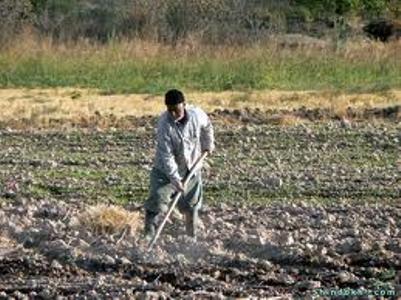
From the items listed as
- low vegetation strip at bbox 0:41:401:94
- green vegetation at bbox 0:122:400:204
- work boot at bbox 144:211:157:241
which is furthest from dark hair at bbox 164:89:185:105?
low vegetation strip at bbox 0:41:401:94

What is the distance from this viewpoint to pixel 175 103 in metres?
10.2

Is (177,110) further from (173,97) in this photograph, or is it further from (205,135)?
(205,135)

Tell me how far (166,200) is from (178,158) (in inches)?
14.5

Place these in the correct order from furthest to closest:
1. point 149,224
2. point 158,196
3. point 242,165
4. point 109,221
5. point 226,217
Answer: point 242,165 < point 226,217 < point 109,221 < point 149,224 < point 158,196

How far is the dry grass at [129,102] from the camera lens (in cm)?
2286

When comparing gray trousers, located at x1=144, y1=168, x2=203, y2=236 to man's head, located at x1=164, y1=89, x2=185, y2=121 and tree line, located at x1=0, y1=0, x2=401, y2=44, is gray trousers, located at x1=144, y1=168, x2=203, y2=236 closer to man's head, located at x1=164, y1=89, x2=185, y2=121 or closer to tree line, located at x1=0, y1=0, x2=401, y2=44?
man's head, located at x1=164, y1=89, x2=185, y2=121

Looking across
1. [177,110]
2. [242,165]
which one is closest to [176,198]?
[177,110]

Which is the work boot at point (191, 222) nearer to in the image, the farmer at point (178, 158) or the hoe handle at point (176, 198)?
the farmer at point (178, 158)

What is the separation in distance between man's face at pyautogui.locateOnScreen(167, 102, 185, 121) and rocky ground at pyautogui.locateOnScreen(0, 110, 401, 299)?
3.33ft

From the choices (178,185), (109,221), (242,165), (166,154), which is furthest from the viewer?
(242,165)

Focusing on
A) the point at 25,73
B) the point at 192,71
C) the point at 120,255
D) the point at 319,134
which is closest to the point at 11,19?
the point at 25,73

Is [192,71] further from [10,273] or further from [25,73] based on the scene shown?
[10,273]

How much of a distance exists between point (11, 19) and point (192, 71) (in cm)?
600

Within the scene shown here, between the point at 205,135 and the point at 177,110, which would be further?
the point at 205,135
